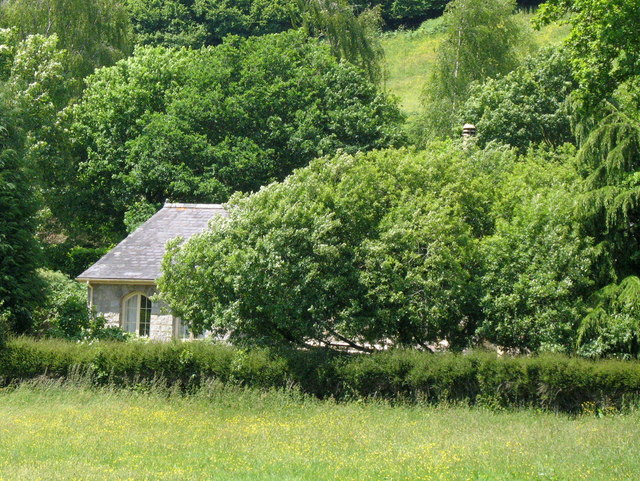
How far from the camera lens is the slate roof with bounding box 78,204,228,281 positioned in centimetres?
2825

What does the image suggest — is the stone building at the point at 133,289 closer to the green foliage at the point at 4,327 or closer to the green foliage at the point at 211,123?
the green foliage at the point at 4,327

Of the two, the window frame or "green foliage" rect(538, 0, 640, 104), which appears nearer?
"green foliage" rect(538, 0, 640, 104)

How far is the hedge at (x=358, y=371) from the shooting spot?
18.5 meters

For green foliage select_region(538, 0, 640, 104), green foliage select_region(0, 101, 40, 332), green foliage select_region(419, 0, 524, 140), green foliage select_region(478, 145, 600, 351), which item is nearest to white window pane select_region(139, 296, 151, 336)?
green foliage select_region(0, 101, 40, 332)

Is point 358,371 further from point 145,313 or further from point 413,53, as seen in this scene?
point 413,53

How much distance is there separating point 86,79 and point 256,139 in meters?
9.99

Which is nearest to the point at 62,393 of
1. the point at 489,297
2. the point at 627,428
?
the point at 489,297

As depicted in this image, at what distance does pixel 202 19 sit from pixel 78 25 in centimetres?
3943

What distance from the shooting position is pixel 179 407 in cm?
1912

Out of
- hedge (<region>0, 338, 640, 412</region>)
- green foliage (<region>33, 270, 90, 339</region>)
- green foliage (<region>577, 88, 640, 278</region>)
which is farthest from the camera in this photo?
green foliage (<region>33, 270, 90, 339</region>)

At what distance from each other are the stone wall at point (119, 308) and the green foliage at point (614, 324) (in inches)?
575

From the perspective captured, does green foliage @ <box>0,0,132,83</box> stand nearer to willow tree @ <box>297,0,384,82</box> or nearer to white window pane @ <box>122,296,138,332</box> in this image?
willow tree @ <box>297,0,384,82</box>

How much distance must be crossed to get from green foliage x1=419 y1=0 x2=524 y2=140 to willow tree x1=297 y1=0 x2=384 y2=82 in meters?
3.84

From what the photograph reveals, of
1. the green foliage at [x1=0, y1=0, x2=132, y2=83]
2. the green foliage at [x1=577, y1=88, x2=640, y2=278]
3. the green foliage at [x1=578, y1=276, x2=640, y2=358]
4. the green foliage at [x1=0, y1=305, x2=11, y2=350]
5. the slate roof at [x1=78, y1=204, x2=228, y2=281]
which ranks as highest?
the green foliage at [x1=0, y1=0, x2=132, y2=83]
